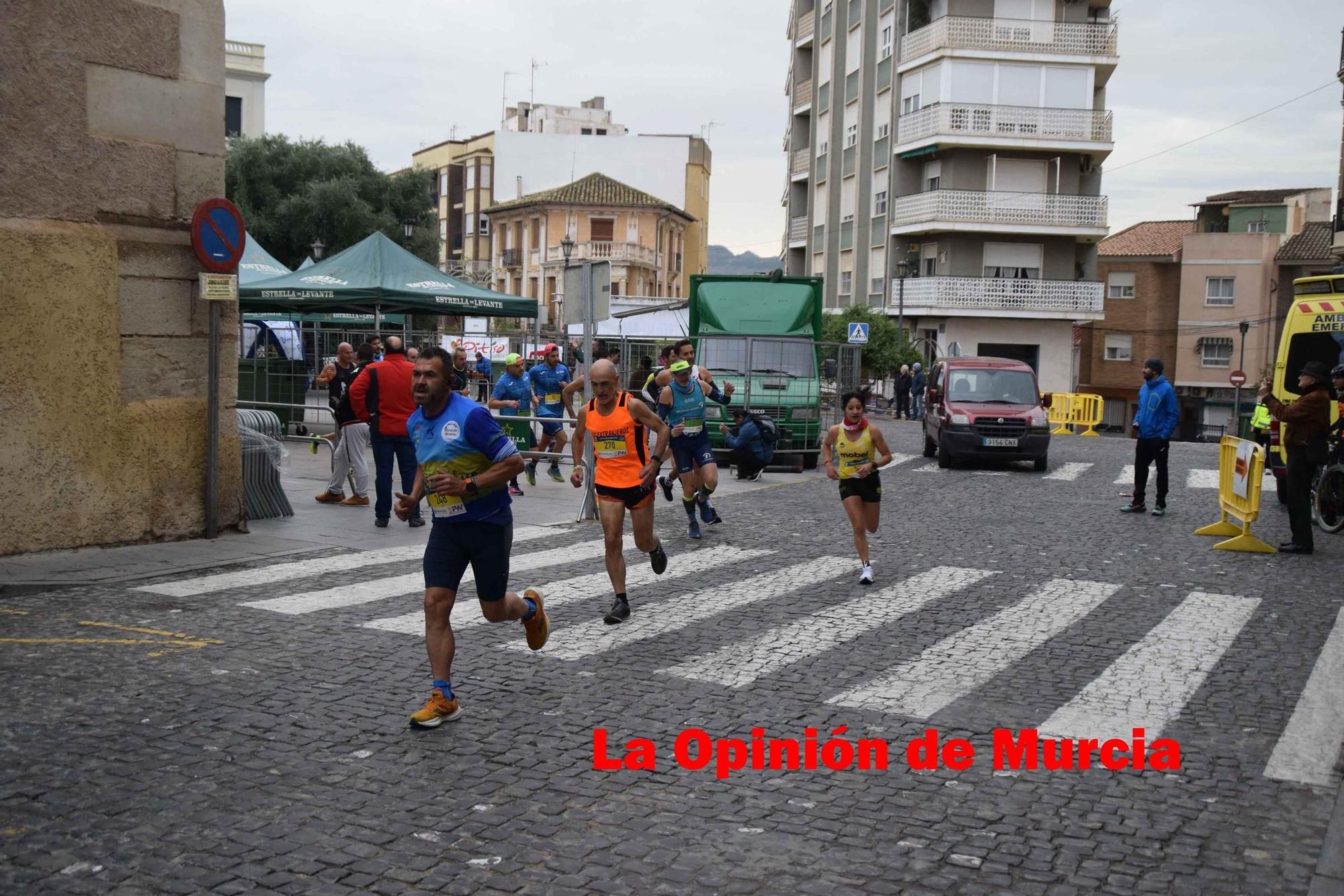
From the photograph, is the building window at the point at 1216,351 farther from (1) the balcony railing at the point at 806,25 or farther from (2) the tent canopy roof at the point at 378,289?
(2) the tent canopy roof at the point at 378,289

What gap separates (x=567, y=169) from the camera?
8719 centimetres

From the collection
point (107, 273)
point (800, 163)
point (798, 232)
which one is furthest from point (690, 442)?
point (800, 163)

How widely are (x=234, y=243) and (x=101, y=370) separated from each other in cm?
157

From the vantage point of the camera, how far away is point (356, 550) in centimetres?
1138

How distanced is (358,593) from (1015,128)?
41526 millimetres

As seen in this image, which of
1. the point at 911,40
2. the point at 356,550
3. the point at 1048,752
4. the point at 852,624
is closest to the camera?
the point at 1048,752

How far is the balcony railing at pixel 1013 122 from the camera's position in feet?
151

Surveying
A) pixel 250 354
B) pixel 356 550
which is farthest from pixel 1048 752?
pixel 250 354

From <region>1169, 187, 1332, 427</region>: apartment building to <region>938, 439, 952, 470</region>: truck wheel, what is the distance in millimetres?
38223

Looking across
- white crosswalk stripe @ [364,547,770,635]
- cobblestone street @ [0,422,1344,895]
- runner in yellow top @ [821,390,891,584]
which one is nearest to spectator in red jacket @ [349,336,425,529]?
cobblestone street @ [0,422,1344,895]

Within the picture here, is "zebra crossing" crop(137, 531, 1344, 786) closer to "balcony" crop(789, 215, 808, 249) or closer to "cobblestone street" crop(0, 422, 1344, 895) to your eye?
"cobblestone street" crop(0, 422, 1344, 895)

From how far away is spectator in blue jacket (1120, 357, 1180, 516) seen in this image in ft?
48.0

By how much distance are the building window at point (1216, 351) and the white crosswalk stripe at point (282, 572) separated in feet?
170

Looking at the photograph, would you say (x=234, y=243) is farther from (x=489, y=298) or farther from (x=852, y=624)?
(x=489, y=298)
